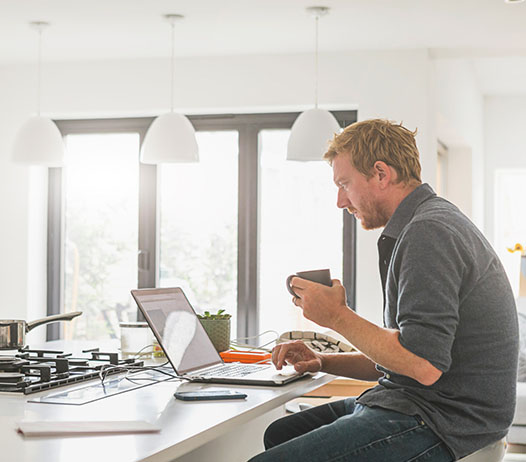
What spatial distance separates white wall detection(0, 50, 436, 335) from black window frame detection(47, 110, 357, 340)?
0.14m

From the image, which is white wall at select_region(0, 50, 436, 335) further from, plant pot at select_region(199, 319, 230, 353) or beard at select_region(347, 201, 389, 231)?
beard at select_region(347, 201, 389, 231)

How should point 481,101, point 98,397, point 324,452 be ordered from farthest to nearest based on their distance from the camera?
point 481,101, point 98,397, point 324,452

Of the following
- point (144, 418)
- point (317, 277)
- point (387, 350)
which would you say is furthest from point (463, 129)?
point (144, 418)

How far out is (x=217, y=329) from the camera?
253 cm

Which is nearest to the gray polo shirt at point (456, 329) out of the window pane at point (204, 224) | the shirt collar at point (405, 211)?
the shirt collar at point (405, 211)

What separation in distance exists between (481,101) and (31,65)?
4634 mm

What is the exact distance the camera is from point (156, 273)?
18.5 feet

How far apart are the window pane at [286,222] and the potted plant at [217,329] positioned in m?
2.92

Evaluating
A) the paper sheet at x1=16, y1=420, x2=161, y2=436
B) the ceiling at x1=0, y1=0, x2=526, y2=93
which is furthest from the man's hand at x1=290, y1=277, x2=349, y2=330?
the ceiling at x1=0, y1=0, x2=526, y2=93

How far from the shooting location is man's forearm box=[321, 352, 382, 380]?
2115 mm

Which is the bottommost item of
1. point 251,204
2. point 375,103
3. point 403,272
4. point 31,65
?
point 403,272

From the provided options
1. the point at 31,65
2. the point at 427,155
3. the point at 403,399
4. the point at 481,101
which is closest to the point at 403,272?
the point at 403,399

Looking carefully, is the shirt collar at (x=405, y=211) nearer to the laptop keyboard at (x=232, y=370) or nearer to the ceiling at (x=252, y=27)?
the laptop keyboard at (x=232, y=370)

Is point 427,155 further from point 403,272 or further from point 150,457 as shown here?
point 150,457
